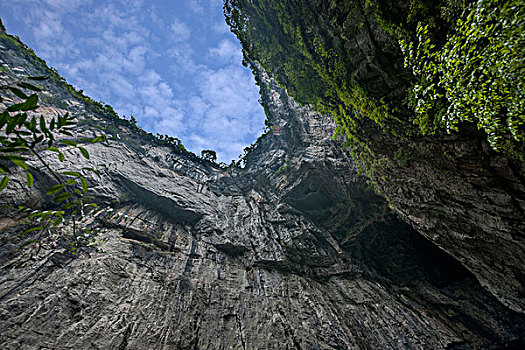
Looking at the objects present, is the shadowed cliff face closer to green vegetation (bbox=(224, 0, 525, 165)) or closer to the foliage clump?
green vegetation (bbox=(224, 0, 525, 165))

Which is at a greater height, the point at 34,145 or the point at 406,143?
the point at 406,143

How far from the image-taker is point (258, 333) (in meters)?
8.46

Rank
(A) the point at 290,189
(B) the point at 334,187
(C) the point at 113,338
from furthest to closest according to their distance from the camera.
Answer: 1. (A) the point at 290,189
2. (B) the point at 334,187
3. (C) the point at 113,338

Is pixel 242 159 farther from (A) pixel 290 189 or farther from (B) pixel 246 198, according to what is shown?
(A) pixel 290 189

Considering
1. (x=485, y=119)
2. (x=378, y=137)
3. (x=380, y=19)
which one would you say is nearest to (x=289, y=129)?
(x=378, y=137)

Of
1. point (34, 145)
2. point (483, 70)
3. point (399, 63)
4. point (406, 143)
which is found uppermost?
point (399, 63)

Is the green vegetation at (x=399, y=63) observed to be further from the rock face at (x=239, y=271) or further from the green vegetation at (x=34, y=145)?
the rock face at (x=239, y=271)

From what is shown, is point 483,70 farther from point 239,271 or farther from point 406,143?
point 239,271

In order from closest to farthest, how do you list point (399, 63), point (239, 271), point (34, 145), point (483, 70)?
point (34, 145) < point (483, 70) < point (399, 63) < point (239, 271)

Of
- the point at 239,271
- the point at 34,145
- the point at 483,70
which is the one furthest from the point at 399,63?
the point at 239,271

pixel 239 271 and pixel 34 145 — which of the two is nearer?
pixel 34 145

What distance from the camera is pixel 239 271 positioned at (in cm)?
1174

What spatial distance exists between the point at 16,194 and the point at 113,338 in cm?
690

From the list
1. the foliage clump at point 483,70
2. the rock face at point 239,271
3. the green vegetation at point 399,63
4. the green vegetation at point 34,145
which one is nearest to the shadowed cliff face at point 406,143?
the green vegetation at point 399,63
